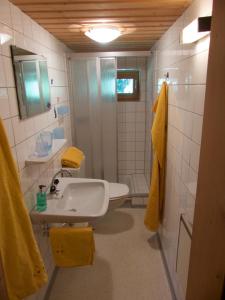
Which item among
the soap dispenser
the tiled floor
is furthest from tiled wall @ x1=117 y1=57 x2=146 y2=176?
the soap dispenser

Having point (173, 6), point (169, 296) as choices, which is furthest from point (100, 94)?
point (169, 296)

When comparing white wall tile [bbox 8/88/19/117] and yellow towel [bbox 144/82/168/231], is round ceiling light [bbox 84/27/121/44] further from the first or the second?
white wall tile [bbox 8/88/19/117]

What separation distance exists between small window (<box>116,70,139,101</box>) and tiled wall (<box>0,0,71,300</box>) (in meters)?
1.09

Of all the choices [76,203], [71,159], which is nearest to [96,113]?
[71,159]

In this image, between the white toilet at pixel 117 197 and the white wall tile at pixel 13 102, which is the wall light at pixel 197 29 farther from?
the white toilet at pixel 117 197

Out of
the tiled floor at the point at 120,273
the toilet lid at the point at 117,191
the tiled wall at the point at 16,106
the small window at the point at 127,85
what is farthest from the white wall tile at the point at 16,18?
the tiled floor at the point at 120,273

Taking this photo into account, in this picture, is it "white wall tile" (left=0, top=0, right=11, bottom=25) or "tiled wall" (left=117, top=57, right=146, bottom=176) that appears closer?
"white wall tile" (left=0, top=0, right=11, bottom=25)

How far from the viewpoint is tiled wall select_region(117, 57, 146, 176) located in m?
3.05

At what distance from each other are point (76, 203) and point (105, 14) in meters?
1.47

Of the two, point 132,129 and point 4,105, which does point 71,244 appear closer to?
point 4,105

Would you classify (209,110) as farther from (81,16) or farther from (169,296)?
(169,296)

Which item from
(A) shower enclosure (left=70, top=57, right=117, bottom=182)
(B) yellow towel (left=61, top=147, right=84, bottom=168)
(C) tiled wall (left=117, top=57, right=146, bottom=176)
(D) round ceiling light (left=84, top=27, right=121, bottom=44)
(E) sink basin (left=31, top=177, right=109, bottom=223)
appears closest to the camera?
(E) sink basin (left=31, top=177, right=109, bottom=223)

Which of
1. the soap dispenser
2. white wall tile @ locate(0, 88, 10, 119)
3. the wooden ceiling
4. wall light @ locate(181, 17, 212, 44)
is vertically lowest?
the soap dispenser

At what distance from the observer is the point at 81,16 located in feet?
4.86
